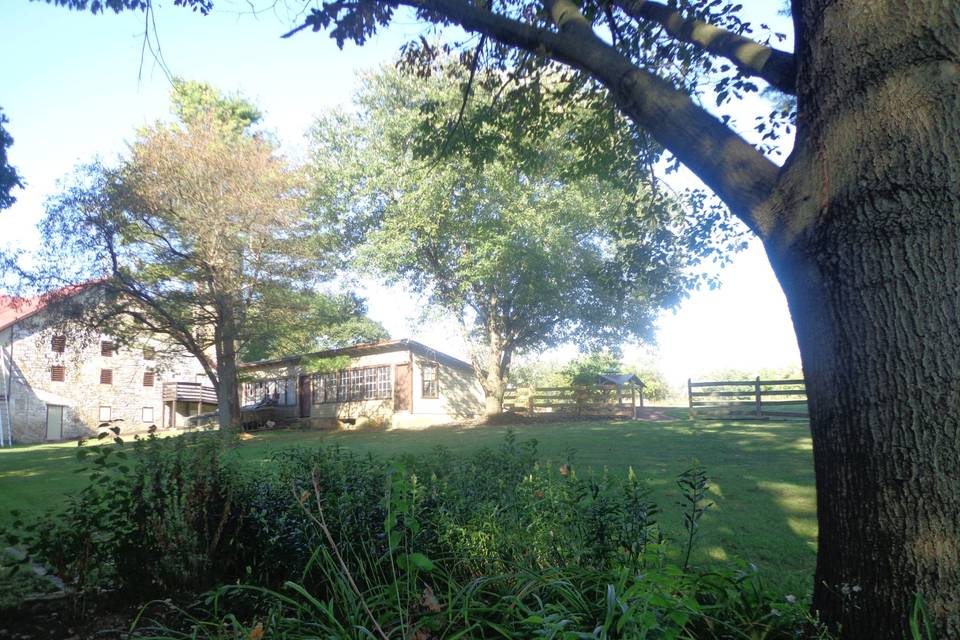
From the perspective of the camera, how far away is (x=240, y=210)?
65.7ft

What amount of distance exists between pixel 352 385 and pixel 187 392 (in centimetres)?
1460

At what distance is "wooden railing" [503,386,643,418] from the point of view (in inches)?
918

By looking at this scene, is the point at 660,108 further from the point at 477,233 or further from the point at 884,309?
the point at 477,233

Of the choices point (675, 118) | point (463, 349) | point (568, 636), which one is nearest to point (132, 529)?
point (568, 636)

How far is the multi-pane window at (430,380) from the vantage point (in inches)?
1061

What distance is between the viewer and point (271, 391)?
110 feet

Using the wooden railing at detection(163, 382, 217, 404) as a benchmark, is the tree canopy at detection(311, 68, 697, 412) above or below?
above

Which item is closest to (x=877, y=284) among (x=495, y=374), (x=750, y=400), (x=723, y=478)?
(x=723, y=478)

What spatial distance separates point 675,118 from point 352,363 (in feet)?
86.2

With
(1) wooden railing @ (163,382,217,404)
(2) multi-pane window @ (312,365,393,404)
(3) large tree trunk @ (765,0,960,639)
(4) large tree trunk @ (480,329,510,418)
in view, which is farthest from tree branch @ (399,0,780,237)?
(1) wooden railing @ (163,382,217,404)

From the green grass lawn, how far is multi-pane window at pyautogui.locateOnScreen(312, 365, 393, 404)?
12809 mm

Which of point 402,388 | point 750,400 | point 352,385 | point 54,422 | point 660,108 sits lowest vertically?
point 54,422

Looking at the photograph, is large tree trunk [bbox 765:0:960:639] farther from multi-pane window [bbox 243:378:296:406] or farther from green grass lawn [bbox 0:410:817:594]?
multi-pane window [bbox 243:378:296:406]

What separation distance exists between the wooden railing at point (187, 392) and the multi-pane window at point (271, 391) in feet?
12.8
